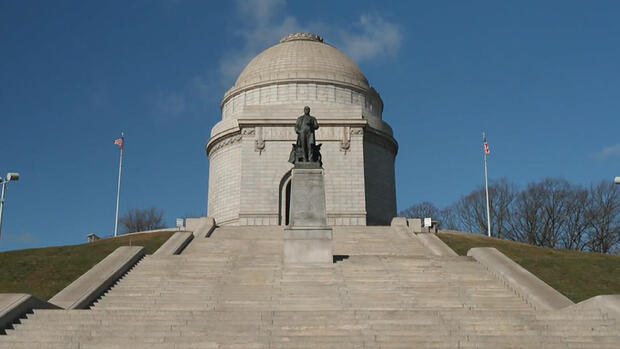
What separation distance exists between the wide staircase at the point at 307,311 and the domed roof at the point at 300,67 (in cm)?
2282

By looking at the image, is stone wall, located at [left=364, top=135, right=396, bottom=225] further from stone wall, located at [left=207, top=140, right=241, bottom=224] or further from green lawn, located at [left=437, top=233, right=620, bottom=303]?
green lawn, located at [left=437, top=233, right=620, bottom=303]

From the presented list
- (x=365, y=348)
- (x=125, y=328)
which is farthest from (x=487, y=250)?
(x=125, y=328)

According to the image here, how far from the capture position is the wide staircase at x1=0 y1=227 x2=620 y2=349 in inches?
516

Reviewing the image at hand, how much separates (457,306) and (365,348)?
4.80 metres

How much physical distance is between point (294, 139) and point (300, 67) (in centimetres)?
813

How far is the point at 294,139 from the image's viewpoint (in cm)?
4006

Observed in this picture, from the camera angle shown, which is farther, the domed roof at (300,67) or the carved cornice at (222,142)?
the domed roof at (300,67)

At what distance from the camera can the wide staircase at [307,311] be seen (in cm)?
1311

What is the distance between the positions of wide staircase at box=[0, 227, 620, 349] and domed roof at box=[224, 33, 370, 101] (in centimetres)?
2282

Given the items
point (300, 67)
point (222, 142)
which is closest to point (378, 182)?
point (300, 67)

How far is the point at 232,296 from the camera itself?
1723 centimetres

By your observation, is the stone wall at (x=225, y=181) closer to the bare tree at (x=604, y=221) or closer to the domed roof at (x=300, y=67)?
the domed roof at (x=300, y=67)

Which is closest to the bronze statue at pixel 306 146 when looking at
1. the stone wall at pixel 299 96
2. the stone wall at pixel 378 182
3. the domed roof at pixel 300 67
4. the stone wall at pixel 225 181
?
the stone wall at pixel 225 181

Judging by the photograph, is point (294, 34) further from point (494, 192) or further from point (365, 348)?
point (365, 348)
